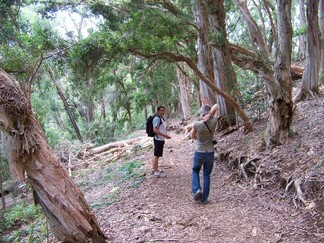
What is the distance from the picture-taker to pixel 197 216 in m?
5.34

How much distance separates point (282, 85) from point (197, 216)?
360cm

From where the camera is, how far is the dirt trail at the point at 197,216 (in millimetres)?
4547

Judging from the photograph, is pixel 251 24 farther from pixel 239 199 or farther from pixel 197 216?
pixel 197 216

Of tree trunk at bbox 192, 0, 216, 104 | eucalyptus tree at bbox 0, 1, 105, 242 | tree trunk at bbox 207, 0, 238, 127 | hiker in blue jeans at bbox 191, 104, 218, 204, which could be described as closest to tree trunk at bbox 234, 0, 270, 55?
tree trunk at bbox 192, 0, 216, 104

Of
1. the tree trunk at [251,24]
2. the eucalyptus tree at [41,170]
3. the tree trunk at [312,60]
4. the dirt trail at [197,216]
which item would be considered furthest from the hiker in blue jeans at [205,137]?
the tree trunk at [251,24]

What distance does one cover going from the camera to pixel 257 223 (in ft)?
16.0

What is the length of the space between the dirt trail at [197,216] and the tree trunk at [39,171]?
77 cm

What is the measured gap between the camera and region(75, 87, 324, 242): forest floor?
459cm

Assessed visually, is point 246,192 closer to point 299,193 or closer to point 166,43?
point 299,193

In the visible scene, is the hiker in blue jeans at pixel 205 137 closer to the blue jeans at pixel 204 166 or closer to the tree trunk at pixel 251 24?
the blue jeans at pixel 204 166

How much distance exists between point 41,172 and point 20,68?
18.5 feet

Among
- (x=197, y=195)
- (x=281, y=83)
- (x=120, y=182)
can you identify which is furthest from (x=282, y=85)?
(x=120, y=182)

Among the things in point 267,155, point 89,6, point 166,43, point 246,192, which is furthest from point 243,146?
point 89,6

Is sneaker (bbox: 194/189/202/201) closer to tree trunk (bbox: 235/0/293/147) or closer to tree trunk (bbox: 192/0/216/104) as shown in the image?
tree trunk (bbox: 235/0/293/147)
